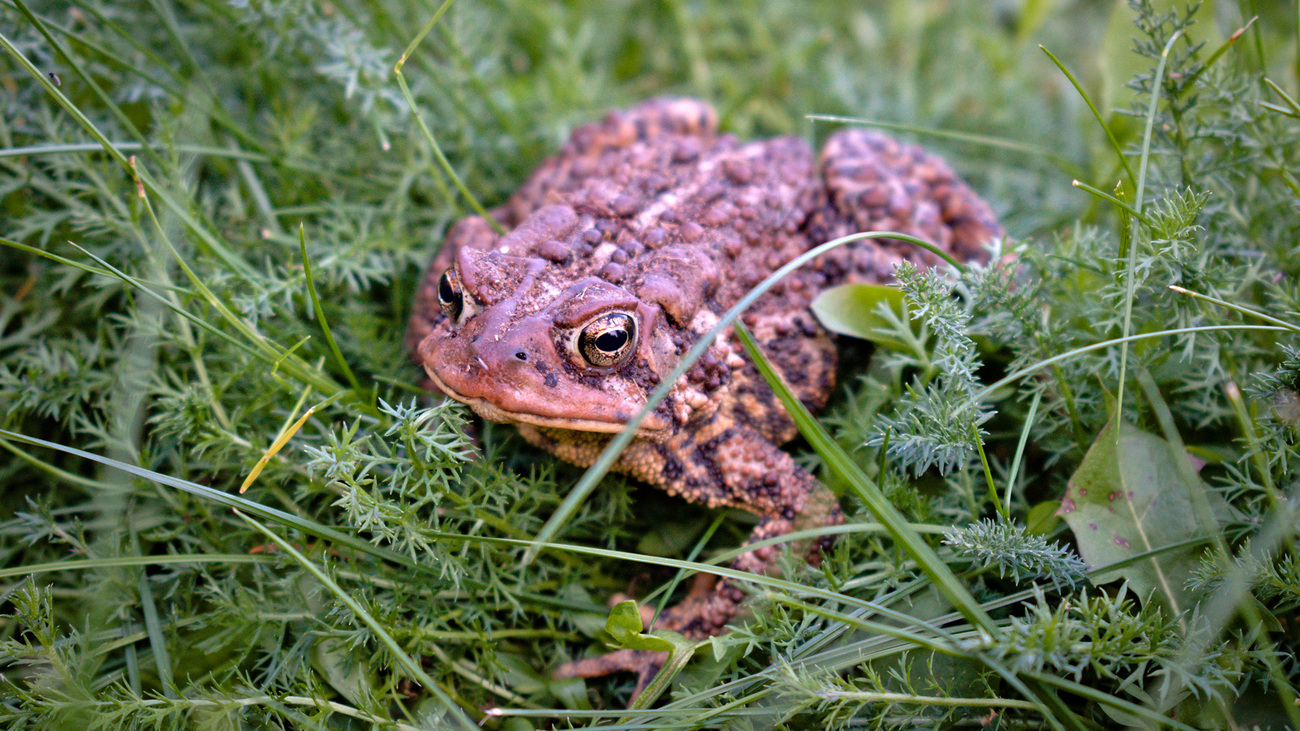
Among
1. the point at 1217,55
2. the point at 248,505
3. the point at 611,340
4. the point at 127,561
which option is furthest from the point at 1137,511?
the point at 127,561

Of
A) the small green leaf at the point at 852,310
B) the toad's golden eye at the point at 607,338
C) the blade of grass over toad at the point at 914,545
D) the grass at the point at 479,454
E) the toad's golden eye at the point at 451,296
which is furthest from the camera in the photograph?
the small green leaf at the point at 852,310

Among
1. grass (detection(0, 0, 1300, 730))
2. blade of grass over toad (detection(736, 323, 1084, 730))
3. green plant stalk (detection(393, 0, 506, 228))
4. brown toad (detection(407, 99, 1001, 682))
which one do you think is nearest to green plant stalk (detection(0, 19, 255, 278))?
grass (detection(0, 0, 1300, 730))

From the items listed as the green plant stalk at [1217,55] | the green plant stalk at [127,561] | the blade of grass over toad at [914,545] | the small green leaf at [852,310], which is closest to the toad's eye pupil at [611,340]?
the blade of grass over toad at [914,545]

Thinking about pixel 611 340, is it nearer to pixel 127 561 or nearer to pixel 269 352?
pixel 269 352

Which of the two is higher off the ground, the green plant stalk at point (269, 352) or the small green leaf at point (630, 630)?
the green plant stalk at point (269, 352)

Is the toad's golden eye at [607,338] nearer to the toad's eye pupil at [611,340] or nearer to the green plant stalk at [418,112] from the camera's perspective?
the toad's eye pupil at [611,340]
